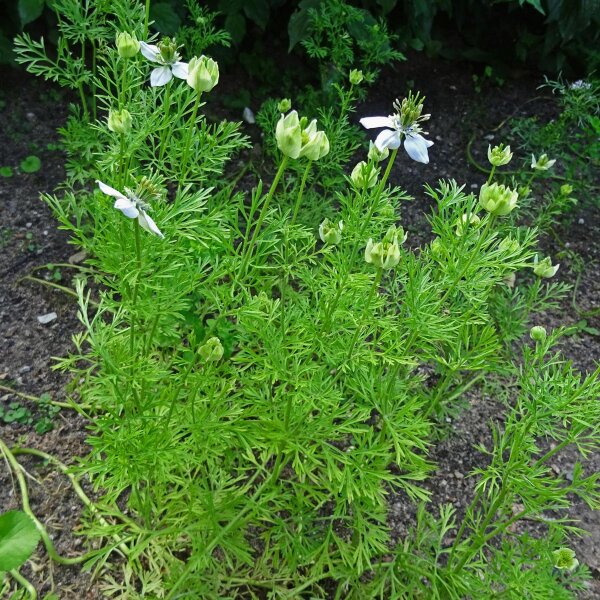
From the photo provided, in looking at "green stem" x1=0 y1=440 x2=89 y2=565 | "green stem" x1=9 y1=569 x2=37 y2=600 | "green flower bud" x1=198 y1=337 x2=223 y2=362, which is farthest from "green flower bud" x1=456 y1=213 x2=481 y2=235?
"green stem" x1=9 y1=569 x2=37 y2=600

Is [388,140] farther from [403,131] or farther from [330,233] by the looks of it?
[330,233]

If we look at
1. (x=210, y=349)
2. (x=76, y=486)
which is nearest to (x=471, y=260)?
(x=210, y=349)

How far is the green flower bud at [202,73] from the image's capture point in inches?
49.1

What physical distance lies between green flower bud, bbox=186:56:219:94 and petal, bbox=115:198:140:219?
0.93 ft

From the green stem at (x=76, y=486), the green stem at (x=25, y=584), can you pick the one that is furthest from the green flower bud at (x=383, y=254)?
the green stem at (x=25, y=584)

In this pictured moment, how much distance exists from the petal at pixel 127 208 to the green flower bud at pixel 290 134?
25cm

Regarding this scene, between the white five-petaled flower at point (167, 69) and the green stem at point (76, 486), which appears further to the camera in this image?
the green stem at point (76, 486)

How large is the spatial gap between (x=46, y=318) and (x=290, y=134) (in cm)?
133

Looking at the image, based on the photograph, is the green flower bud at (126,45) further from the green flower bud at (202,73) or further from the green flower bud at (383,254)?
the green flower bud at (383,254)

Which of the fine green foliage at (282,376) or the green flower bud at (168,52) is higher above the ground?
the green flower bud at (168,52)

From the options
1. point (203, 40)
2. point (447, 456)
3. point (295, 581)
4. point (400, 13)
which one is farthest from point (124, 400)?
point (400, 13)

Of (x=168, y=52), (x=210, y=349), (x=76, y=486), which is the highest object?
(x=168, y=52)

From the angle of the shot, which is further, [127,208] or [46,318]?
[46,318]

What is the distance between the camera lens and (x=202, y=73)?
125cm
